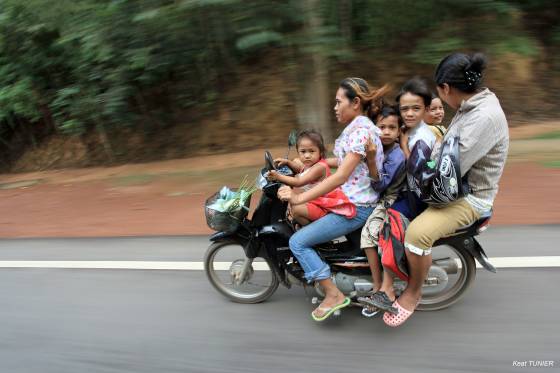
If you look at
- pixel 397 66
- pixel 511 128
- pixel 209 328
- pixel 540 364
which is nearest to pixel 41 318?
pixel 209 328

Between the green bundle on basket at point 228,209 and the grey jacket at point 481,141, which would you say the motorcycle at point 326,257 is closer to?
the green bundle on basket at point 228,209

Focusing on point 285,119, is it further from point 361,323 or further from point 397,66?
point 361,323

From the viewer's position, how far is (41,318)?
146 inches

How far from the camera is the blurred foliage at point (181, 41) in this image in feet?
27.1

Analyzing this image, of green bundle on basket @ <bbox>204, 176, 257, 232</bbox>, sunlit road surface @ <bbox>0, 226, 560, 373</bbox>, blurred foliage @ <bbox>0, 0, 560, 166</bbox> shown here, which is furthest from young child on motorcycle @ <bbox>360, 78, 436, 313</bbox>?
blurred foliage @ <bbox>0, 0, 560, 166</bbox>

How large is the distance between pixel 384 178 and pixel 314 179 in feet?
1.61

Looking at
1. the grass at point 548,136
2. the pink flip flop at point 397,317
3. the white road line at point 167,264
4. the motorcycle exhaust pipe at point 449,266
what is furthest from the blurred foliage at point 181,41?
the pink flip flop at point 397,317

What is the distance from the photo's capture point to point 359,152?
9.57ft

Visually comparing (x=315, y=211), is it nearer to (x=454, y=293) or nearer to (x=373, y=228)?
(x=373, y=228)

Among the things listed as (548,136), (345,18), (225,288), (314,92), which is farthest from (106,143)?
(548,136)

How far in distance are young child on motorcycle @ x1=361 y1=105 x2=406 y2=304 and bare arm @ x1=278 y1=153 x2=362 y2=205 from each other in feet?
0.40

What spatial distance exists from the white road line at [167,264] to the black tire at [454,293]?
0.68 metres

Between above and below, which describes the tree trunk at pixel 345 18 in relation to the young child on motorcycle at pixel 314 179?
below

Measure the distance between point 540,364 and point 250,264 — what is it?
6.89 ft
